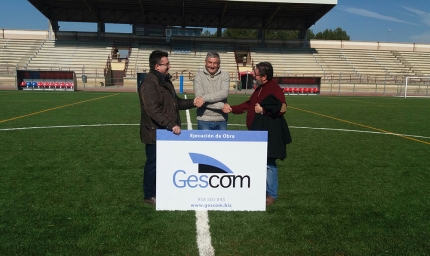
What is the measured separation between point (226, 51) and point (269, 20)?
21.7ft

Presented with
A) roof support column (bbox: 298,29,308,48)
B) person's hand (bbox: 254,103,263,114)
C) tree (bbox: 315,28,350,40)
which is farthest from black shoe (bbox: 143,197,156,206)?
tree (bbox: 315,28,350,40)

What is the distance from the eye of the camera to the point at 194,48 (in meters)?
49.2

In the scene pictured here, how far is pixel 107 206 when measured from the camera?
14.2ft

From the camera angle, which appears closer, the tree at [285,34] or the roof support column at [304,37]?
the roof support column at [304,37]

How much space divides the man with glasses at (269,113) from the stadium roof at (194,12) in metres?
39.5

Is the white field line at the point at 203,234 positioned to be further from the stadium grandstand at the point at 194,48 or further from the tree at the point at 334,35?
the tree at the point at 334,35

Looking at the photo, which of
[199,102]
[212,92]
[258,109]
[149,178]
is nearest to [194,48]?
[212,92]

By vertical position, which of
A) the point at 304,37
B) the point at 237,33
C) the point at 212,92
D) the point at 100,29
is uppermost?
the point at 237,33

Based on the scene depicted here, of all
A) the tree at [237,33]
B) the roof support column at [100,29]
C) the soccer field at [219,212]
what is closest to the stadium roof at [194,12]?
the roof support column at [100,29]

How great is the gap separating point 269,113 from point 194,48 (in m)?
46.1

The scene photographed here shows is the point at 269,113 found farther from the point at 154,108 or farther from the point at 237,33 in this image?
the point at 237,33

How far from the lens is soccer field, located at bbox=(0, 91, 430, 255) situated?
3389mm

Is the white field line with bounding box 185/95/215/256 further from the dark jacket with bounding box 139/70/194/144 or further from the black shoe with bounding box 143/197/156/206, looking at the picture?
the dark jacket with bounding box 139/70/194/144

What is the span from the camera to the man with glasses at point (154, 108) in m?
4.21
